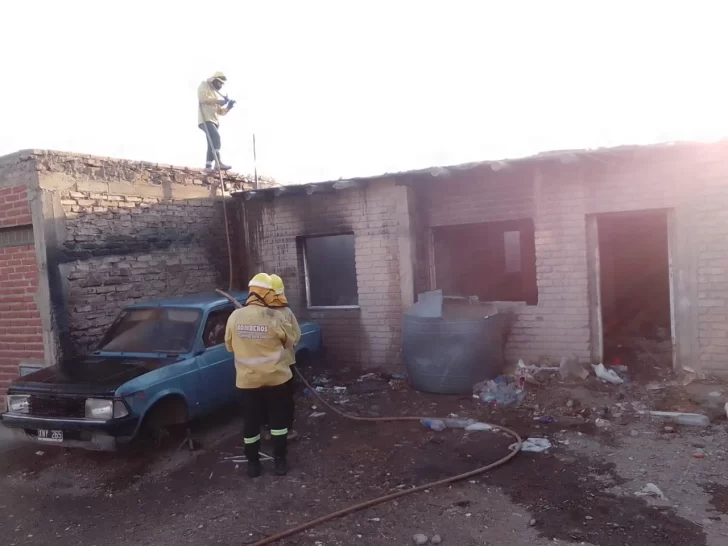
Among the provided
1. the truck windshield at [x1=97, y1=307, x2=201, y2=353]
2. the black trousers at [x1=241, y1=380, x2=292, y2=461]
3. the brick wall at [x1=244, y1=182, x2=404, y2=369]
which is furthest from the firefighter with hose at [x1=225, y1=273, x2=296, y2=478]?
the brick wall at [x1=244, y1=182, x2=404, y2=369]

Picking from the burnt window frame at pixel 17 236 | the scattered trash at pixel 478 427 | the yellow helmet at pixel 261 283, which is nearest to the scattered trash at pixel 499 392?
the scattered trash at pixel 478 427

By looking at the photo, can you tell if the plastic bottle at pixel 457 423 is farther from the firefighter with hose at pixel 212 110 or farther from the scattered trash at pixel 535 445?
the firefighter with hose at pixel 212 110

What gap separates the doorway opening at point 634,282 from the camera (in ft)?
30.0

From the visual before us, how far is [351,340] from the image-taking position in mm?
8711

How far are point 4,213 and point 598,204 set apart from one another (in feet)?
25.7

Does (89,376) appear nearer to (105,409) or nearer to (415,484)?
(105,409)

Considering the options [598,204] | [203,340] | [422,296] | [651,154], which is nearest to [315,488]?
[203,340]

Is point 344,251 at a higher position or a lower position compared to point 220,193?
lower

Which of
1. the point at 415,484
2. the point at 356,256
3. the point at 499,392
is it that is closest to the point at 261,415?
the point at 415,484

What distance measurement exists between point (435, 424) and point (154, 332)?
10.7ft

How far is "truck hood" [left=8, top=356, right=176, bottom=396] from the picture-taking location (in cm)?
506

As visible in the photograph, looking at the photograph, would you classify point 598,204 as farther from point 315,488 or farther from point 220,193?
point 220,193

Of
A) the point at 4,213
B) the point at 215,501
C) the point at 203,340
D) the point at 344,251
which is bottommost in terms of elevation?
the point at 215,501

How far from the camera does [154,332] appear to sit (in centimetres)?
612
